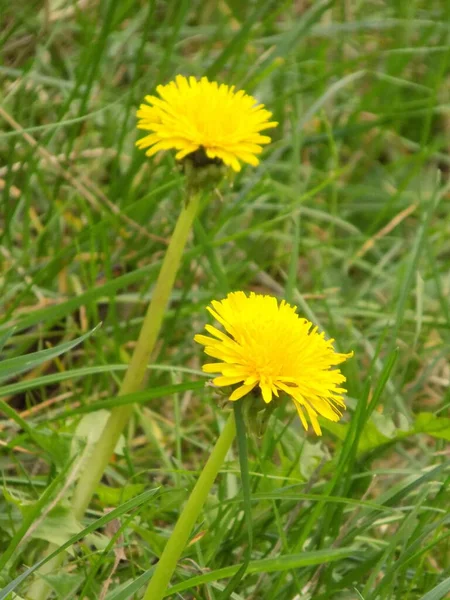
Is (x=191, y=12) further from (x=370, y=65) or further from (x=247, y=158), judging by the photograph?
(x=247, y=158)

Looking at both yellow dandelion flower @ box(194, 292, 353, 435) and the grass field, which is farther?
the grass field

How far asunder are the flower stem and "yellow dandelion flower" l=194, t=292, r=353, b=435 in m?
0.19

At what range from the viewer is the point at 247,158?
93 cm

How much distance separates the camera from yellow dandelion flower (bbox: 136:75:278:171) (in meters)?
0.92

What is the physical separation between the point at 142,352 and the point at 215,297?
574mm

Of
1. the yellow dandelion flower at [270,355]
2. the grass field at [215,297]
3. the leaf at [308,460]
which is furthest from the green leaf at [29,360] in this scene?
the leaf at [308,460]

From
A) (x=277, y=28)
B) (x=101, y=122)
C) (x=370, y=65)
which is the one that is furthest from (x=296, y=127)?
(x=370, y=65)

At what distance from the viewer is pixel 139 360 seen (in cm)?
104

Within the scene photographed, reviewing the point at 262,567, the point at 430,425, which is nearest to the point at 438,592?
the point at 262,567

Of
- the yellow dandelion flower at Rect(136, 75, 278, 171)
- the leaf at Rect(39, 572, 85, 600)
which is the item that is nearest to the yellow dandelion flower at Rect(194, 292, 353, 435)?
the yellow dandelion flower at Rect(136, 75, 278, 171)

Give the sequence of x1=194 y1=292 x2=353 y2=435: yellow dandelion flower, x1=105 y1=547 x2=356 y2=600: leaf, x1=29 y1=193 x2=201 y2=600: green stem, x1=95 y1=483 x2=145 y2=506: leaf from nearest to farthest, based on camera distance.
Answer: x1=194 y1=292 x2=353 y2=435: yellow dandelion flower
x1=105 y1=547 x2=356 y2=600: leaf
x1=29 y1=193 x2=201 y2=600: green stem
x1=95 y1=483 x2=145 y2=506: leaf

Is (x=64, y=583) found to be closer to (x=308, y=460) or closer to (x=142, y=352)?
(x=142, y=352)

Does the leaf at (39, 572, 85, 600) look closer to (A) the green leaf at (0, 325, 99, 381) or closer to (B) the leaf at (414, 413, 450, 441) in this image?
(A) the green leaf at (0, 325, 99, 381)

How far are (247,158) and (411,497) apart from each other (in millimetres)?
631
